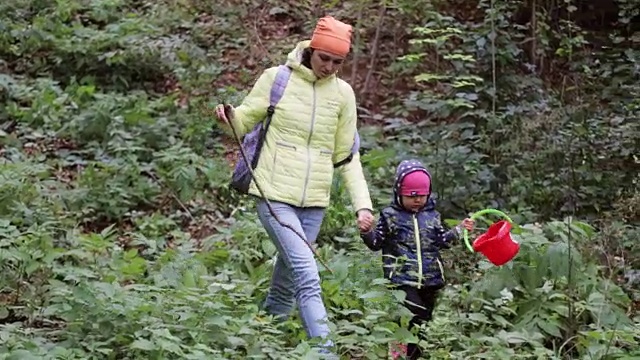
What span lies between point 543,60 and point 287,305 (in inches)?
258

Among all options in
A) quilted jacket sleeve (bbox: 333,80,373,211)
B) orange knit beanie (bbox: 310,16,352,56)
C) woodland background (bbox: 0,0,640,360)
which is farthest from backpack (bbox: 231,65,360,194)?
woodland background (bbox: 0,0,640,360)

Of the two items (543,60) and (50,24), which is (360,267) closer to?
(543,60)

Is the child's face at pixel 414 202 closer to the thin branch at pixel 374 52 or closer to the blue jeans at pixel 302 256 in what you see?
the blue jeans at pixel 302 256

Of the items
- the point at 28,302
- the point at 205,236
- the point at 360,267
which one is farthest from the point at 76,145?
the point at 360,267

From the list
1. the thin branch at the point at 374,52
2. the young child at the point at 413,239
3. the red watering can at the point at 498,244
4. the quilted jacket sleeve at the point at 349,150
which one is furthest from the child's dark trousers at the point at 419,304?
the thin branch at the point at 374,52

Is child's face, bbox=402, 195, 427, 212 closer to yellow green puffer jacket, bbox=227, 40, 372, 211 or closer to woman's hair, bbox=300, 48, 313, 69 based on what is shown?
yellow green puffer jacket, bbox=227, 40, 372, 211

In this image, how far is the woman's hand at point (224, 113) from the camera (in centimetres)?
477

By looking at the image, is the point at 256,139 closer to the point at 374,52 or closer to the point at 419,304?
the point at 419,304

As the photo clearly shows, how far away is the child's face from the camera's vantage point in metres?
5.22

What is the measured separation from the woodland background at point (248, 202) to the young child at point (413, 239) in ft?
0.77

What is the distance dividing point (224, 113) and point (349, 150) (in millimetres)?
822

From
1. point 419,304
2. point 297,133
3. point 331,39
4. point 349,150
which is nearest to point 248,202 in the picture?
point 349,150

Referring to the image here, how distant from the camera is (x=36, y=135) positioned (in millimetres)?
9758

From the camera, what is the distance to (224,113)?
4.80 meters
